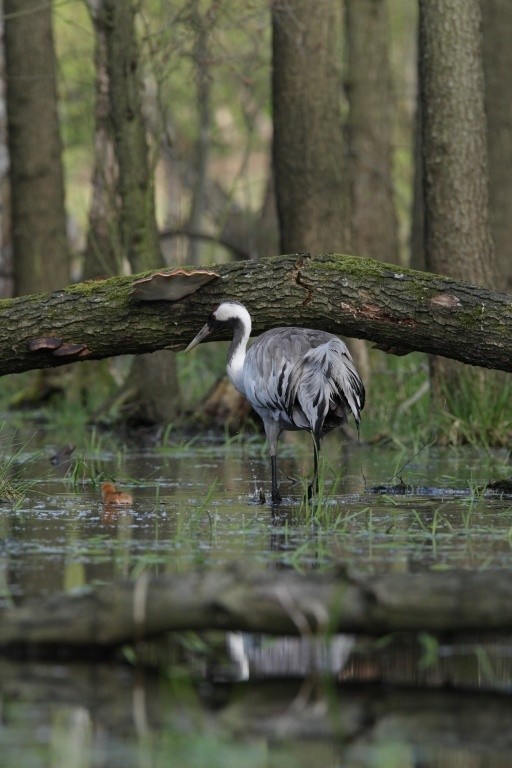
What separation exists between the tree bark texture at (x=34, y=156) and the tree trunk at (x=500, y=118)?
5267 millimetres

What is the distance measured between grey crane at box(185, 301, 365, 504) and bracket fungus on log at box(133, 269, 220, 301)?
200 millimetres

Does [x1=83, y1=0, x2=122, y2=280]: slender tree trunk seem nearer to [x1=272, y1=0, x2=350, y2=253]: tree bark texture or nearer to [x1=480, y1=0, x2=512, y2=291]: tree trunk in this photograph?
[x1=272, y1=0, x2=350, y2=253]: tree bark texture

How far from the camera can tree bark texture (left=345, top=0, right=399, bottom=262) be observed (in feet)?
64.1

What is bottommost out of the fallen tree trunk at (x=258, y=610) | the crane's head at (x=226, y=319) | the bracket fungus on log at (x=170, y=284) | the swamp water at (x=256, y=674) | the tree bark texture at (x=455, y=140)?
the swamp water at (x=256, y=674)

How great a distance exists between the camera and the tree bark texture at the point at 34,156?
17891mm

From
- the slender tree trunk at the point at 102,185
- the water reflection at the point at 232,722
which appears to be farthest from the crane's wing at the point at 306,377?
the slender tree trunk at the point at 102,185

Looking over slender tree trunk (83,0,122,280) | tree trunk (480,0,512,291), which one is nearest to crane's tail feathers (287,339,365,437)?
slender tree trunk (83,0,122,280)

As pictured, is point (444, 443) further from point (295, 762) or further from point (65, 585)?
point (295, 762)

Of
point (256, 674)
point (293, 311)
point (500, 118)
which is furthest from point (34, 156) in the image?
point (256, 674)

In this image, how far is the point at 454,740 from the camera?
395 centimetres

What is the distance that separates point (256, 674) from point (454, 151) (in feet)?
27.6

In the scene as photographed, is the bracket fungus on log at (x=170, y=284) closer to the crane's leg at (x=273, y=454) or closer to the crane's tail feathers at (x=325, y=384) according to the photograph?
the crane's tail feathers at (x=325, y=384)

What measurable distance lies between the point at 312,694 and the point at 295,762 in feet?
1.95

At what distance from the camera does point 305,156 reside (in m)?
14.4
